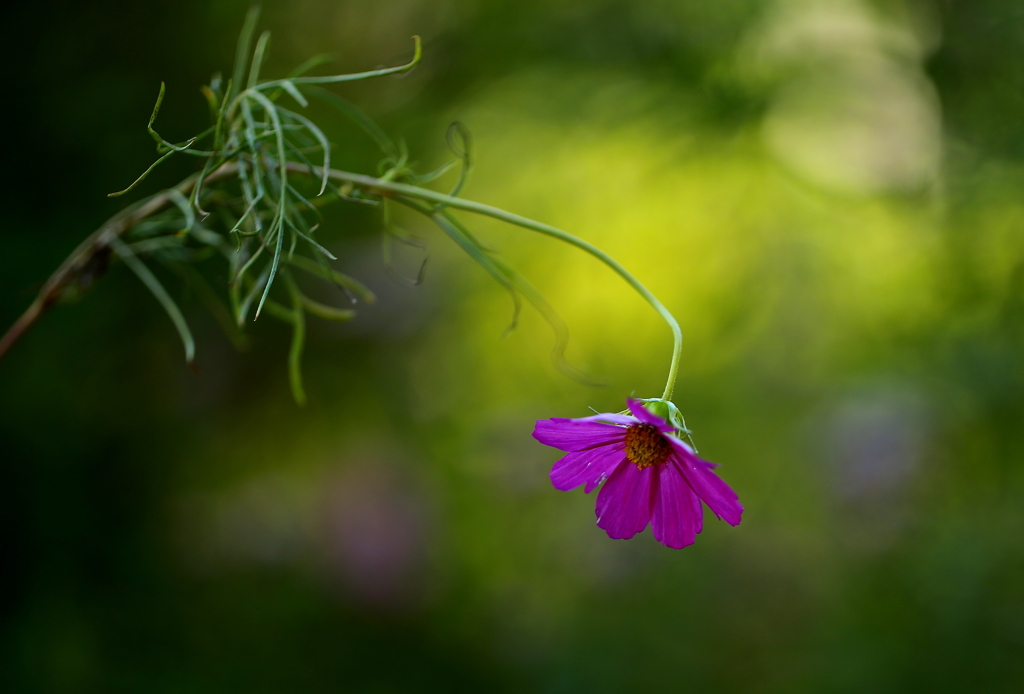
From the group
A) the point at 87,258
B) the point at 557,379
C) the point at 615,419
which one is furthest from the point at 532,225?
the point at 557,379

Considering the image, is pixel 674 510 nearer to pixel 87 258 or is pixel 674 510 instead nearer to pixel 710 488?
pixel 710 488

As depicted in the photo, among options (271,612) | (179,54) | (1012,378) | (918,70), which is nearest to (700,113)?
(918,70)

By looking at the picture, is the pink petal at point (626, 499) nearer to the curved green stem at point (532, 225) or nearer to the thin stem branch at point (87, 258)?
the curved green stem at point (532, 225)

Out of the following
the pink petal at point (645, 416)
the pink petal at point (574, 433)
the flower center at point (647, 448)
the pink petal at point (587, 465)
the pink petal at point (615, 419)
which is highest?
the pink petal at point (645, 416)

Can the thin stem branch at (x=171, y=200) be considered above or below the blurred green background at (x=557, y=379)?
above

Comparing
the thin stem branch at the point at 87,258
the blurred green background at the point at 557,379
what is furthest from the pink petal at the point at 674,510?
the blurred green background at the point at 557,379

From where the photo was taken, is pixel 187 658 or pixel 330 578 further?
pixel 330 578

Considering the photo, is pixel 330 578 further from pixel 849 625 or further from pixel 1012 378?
pixel 1012 378

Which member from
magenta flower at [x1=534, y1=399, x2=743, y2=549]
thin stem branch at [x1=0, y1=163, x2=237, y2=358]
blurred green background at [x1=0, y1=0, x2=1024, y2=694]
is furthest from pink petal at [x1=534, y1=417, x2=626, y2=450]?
blurred green background at [x1=0, y1=0, x2=1024, y2=694]
